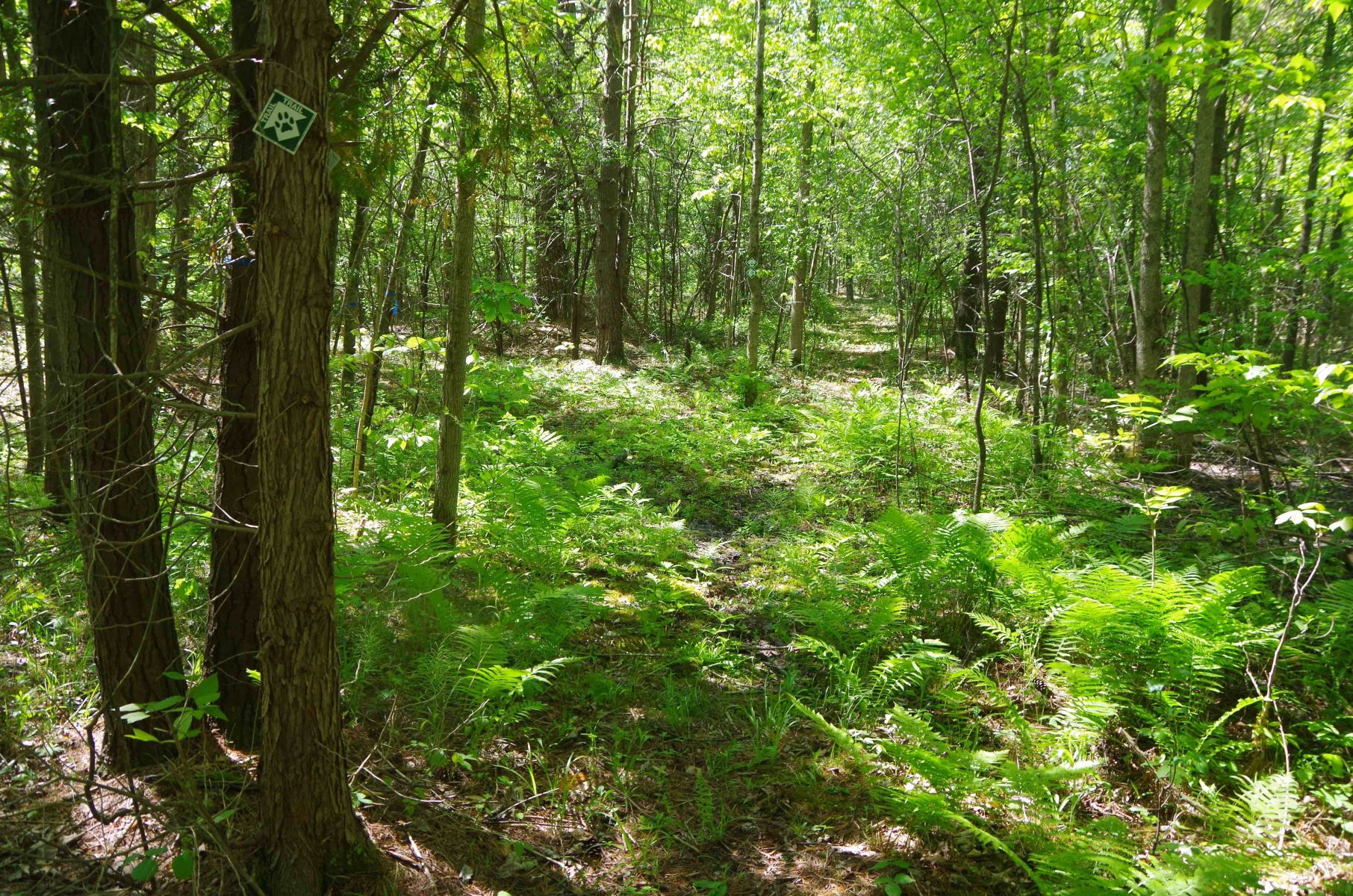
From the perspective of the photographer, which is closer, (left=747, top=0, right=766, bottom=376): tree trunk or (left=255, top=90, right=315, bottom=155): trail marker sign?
(left=255, top=90, right=315, bottom=155): trail marker sign

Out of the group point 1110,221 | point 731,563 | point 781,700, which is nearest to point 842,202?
point 1110,221

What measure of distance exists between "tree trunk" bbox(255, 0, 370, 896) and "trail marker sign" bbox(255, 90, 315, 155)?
0.08 m

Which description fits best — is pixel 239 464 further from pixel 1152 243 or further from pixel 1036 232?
pixel 1152 243

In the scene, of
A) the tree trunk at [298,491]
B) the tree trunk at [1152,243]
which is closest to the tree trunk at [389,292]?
the tree trunk at [298,491]

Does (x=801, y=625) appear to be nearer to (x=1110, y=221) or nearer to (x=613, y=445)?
(x=613, y=445)

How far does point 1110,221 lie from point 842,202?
4.63 m

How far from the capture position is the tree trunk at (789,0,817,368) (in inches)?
532

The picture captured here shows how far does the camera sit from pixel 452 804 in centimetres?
315

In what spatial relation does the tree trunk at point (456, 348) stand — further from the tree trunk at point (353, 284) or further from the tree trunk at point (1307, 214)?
the tree trunk at point (1307, 214)

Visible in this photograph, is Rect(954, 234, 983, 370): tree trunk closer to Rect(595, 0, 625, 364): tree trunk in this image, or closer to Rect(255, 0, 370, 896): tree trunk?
Rect(595, 0, 625, 364): tree trunk

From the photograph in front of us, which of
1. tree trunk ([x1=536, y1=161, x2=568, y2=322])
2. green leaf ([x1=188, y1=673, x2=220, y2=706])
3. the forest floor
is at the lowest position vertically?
the forest floor

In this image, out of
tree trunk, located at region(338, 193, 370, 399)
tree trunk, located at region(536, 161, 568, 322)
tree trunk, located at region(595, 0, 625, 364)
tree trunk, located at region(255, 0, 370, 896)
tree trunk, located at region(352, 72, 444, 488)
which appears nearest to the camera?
tree trunk, located at region(255, 0, 370, 896)

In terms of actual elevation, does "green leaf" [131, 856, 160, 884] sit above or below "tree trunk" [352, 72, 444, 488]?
below

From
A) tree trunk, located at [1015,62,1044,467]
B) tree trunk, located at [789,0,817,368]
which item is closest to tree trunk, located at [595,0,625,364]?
tree trunk, located at [789,0,817,368]
